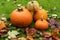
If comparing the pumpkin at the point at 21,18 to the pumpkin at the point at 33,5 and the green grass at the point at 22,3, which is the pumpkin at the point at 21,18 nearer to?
the pumpkin at the point at 33,5

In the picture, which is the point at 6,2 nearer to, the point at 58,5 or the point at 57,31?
the point at 58,5

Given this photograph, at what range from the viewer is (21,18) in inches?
163

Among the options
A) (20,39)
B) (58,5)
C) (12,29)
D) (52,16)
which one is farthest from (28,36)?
(58,5)

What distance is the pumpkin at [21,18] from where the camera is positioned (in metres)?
4.15

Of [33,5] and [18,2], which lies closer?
[33,5]

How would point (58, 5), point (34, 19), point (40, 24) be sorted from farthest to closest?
point (58, 5), point (34, 19), point (40, 24)

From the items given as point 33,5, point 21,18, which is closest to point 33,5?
point 33,5

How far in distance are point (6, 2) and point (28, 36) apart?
62.0 inches

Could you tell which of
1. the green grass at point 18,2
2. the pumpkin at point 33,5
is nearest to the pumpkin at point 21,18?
the pumpkin at point 33,5

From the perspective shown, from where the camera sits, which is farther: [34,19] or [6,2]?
[6,2]

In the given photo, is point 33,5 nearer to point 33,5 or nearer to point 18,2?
point 33,5

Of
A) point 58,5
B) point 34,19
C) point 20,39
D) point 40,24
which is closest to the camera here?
point 20,39

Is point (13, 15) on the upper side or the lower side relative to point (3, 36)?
upper

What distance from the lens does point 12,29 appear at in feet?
13.9
